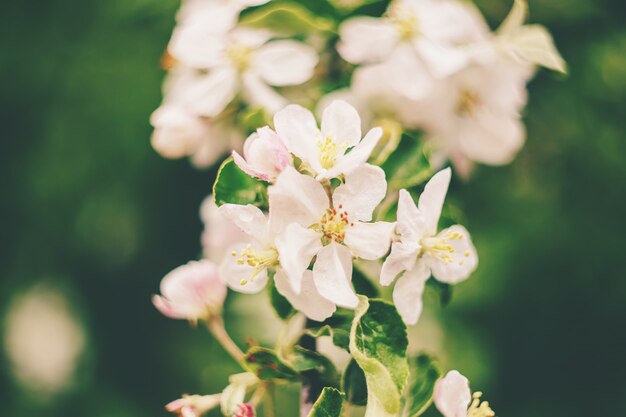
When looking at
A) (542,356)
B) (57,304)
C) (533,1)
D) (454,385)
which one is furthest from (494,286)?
(57,304)

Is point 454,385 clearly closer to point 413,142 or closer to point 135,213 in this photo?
point 413,142

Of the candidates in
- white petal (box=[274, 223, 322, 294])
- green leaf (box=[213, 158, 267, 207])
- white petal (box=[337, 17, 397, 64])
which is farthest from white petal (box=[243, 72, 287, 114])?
white petal (box=[274, 223, 322, 294])

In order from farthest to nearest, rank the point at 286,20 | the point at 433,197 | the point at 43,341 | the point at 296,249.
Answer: the point at 43,341
the point at 286,20
the point at 433,197
the point at 296,249

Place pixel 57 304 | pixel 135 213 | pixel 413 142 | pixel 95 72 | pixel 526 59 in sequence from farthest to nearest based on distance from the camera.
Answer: pixel 57 304 → pixel 135 213 → pixel 95 72 → pixel 526 59 → pixel 413 142

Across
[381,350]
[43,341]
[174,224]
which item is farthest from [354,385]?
[43,341]

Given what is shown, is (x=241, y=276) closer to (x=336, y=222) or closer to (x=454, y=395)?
(x=336, y=222)

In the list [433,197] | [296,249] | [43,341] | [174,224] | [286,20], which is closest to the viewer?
[296,249]
